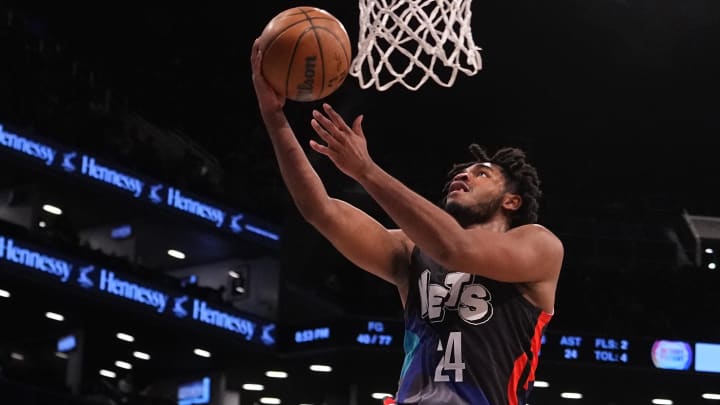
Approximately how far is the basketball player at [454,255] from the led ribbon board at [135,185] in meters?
15.4

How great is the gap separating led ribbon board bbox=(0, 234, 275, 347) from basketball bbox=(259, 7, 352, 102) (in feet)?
47.7

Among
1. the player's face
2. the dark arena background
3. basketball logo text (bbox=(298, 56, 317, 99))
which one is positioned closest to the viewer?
basketball logo text (bbox=(298, 56, 317, 99))

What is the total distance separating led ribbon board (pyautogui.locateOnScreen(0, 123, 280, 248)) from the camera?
18.8 meters

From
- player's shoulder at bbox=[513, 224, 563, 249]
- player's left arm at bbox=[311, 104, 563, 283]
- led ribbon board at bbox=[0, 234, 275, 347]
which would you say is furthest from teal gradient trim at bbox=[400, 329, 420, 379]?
led ribbon board at bbox=[0, 234, 275, 347]

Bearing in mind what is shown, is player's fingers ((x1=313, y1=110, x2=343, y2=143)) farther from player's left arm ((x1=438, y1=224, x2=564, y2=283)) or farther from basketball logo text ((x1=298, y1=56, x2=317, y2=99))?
player's left arm ((x1=438, y1=224, x2=564, y2=283))

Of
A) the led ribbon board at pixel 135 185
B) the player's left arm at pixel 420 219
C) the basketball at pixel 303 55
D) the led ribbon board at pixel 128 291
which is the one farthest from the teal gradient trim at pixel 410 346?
the led ribbon board at pixel 135 185

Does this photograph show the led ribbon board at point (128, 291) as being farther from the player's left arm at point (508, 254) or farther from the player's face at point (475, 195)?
the player's left arm at point (508, 254)

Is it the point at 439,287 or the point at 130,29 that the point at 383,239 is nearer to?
the point at 439,287

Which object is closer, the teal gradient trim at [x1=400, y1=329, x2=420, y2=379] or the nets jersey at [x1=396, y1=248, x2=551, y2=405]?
the nets jersey at [x1=396, y1=248, x2=551, y2=405]

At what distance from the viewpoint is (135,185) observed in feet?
67.3

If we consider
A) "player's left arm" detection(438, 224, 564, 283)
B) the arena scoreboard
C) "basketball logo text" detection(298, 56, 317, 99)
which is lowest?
"player's left arm" detection(438, 224, 564, 283)

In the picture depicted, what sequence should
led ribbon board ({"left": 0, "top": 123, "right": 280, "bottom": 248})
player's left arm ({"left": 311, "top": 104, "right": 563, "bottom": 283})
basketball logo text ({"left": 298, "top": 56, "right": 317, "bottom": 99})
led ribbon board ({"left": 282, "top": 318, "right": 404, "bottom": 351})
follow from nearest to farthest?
player's left arm ({"left": 311, "top": 104, "right": 563, "bottom": 283})
basketball logo text ({"left": 298, "top": 56, "right": 317, "bottom": 99})
led ribbon board ({"left": 0, "top": 123, "right": 280, "bottom": 248})
led ribbon board ({"left": 282, "top": 318, "right": 404, "bottom": 351})

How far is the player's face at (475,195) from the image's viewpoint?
12.9 feet

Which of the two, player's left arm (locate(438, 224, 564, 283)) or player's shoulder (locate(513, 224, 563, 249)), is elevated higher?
player's shoulder (locate(513, 224, 563, 249))
